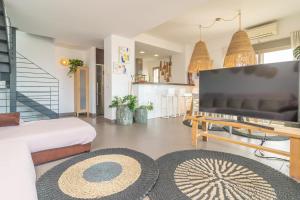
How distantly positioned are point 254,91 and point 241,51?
1.27 meters

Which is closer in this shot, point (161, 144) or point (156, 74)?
point (161, 144)

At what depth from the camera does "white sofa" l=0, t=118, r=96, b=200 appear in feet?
2.62

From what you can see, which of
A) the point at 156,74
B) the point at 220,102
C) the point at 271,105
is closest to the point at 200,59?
the point at 220,102

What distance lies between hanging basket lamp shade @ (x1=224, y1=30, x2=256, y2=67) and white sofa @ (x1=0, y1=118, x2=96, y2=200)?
9.75ft

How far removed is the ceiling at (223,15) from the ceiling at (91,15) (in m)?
0.99

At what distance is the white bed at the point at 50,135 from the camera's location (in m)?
1.79

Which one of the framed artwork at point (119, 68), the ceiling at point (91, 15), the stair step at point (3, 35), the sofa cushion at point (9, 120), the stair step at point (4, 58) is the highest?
the ceiling at point (91, 15)

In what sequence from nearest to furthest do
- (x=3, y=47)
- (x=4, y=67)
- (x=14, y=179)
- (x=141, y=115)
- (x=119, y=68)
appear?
(x=14, y=179) → (x=3, y=47) → (x=4, y=67) → (x=141, y=115) → (x=119, y=68)

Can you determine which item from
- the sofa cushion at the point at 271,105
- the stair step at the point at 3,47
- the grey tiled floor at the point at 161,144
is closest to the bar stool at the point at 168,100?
the grey tiled floor at the point at 161,144

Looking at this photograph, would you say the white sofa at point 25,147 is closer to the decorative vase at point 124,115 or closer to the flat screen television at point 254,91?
the decorative vase at point 124,115

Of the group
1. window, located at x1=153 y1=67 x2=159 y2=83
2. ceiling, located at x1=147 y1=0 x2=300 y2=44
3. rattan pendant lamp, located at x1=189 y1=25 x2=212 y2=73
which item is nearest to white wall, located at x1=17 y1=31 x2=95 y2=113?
ceiling, located at x1=147 y1=0 x2=300 y2=44

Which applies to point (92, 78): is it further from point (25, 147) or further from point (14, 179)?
point (14, 179)

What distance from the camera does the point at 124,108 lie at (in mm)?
4188

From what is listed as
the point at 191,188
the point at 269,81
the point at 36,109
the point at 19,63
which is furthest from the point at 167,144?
the point at 19,63
